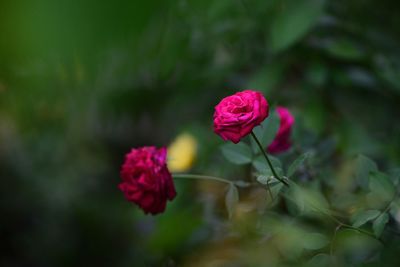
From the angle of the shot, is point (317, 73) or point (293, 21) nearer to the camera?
point (293, 21)

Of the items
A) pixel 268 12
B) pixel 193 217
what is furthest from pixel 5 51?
pixel 268 12

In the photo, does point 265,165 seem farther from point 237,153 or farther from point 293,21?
point 293,21

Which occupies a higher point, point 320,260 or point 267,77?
point 320,260

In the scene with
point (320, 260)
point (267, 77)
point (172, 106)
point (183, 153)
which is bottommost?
point (172, 106)

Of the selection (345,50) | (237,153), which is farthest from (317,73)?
(237,153)

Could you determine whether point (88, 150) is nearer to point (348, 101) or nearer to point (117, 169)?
point (117, 169)

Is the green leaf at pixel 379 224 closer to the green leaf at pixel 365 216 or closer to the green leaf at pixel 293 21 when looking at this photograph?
the green leaf at pixel 365 216

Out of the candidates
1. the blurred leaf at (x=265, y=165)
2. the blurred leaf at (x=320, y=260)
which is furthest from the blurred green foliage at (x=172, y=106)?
the blurred leaf at (x=265, y=165)
